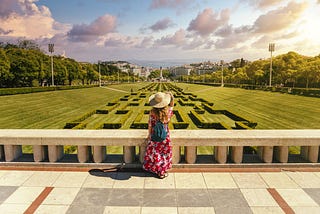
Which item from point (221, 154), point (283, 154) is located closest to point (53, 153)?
point (221, 154)

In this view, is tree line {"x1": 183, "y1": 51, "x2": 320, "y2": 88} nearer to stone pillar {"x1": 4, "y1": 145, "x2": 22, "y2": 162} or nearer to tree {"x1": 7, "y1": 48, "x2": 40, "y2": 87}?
stone pillar {"x1": 4, "y1": 145, "x2": 22, "y2": 162}

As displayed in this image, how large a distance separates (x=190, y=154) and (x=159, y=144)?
103 centimetres

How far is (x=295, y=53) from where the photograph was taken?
214 feet

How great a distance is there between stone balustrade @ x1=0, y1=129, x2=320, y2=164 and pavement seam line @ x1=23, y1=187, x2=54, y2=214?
1.25 m

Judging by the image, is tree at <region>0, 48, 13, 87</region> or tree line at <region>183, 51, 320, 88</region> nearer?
tree at <region>0, 48, 13, 87</region>

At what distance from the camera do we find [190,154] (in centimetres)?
645

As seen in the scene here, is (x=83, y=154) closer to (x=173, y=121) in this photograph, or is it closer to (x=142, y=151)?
(x=142, y=151)

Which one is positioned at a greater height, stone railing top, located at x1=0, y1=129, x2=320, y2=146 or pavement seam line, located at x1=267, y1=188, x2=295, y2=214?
stone railing top, located at x1=0, y1=129, x2=320, y2=146

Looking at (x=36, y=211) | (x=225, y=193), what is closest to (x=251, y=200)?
(x=225, y=193)

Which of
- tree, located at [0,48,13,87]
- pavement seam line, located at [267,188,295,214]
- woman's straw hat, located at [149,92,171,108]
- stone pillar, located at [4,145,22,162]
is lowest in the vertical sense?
pavement seam line, located at [267,188,295,214]

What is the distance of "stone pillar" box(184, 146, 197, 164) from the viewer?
6430 millimetres

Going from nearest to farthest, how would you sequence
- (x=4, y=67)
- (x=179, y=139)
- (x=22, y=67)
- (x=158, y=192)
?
(x=158, y=192), (x=179, y=139), (x=4, y=67), (x=22, y=67)

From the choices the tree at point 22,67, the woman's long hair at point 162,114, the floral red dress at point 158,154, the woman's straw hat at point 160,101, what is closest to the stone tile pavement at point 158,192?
the floral red dress at point 158,154

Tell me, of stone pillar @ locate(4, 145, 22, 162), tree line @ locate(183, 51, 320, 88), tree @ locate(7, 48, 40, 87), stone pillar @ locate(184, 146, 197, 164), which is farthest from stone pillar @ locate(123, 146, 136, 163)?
tree line @ locate(183, 51, 320, 88)
